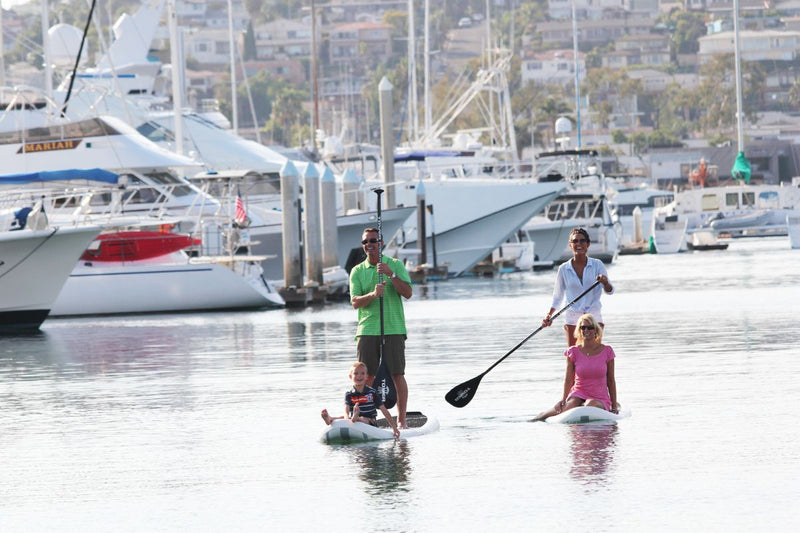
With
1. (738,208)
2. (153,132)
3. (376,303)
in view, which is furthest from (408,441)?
(738,208)

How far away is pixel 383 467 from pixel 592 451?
1600mm

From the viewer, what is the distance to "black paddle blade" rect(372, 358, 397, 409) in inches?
570

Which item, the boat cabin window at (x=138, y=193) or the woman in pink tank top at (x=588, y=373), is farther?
the boat cabin window at (x=138, y=193)

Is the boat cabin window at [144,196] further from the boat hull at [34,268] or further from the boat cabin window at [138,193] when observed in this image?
the boat hull at [34,268]

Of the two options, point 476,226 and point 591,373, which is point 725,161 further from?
point 591,373

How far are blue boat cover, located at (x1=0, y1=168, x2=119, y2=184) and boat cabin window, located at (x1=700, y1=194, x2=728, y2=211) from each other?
1866 inches

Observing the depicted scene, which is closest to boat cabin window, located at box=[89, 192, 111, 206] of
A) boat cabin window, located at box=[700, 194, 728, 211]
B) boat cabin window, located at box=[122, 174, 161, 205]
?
boat cabin window, located at box=[122, 174, 161, 205]

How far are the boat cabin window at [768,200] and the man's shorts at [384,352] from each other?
68.3 metres

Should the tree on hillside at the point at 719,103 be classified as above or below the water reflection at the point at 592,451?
above

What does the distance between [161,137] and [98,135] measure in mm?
12783

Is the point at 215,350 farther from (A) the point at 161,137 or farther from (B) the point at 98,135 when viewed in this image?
(A) the point at 161,137

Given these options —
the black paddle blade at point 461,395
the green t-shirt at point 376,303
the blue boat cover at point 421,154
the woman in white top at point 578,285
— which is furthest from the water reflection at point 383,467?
the blue boat cover at point 421,154

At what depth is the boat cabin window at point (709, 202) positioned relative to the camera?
81562 millimetres

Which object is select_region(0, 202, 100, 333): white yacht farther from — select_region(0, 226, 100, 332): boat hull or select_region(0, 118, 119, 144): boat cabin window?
select_region(0, 118, 119, 144): boat cabin window
